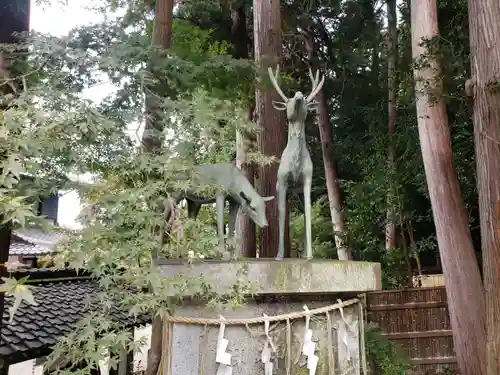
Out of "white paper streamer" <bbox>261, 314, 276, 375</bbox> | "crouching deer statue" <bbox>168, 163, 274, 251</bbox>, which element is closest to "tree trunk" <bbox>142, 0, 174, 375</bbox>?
"crouching deer statue" <bbox>168, 163, 274, 251</bbox>

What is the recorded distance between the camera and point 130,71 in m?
2.54

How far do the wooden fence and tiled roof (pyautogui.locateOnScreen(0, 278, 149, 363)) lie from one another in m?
5.05

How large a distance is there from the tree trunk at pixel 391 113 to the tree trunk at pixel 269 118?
3.38 meters

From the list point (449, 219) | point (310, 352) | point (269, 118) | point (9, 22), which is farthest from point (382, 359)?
point (9, 22)

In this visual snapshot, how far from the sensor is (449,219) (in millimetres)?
6387

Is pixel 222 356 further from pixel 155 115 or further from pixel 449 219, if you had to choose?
pixel 449 219

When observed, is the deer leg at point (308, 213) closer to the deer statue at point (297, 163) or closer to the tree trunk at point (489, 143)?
the deer statue at point (297, 163)

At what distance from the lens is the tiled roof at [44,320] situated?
182 inches

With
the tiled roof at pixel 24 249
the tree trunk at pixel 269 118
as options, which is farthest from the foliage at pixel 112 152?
the tiled roof at pixel 24 249

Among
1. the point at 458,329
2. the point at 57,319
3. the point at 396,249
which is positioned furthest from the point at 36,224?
the point at 396,249

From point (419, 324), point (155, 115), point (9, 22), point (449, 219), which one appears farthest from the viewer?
point (419, 324)

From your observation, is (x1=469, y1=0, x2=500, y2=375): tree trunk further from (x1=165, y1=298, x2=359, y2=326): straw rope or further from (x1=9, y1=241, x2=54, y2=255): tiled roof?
(x1=9, y1=241, x2=54, y2=255): tiled roof

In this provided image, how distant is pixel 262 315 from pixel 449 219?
4996mm

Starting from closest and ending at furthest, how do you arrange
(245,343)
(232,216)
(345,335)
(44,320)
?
(245,343), (345,335), (232,216), (44,320)
